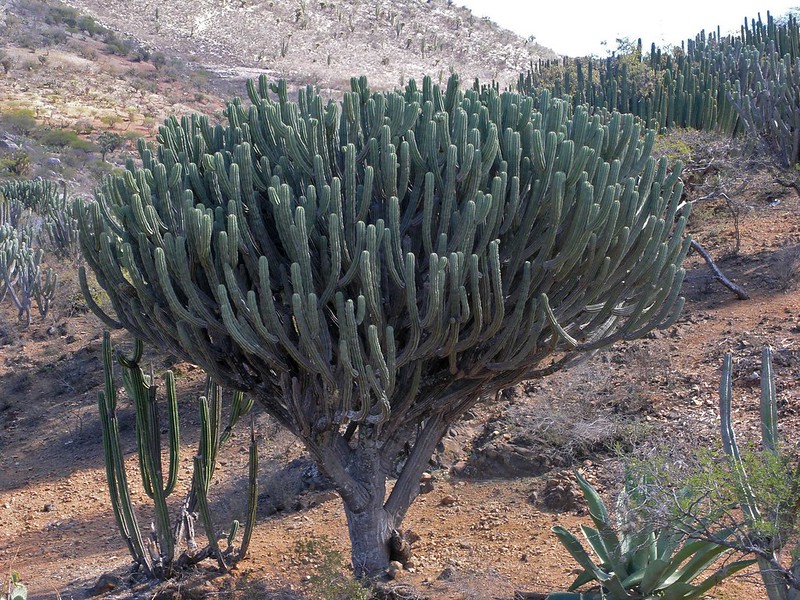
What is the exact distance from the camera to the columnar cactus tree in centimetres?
482

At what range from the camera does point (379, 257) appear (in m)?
5.04

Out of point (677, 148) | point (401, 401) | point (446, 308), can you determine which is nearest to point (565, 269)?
point (446, 308)

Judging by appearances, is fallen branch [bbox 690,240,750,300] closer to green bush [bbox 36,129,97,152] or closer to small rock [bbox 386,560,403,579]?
small rock [bbox 386,560,403,579]

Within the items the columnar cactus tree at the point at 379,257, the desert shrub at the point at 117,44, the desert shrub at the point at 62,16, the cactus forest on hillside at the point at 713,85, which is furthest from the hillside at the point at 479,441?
the desert shrub at the point at 62,16

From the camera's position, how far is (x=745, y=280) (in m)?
10.0

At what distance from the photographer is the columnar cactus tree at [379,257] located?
482 centimetres

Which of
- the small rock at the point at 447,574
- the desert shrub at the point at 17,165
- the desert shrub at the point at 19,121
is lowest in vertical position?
the small rock at the point at 447,574

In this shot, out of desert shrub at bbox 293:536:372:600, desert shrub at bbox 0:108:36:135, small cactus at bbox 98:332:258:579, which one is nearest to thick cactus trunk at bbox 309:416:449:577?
desert shrub at bbox 293:536:372:600

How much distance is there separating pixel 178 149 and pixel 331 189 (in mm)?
1518

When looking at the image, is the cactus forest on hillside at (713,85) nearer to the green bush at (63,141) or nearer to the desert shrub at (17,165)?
the desert shrub at (17,165)

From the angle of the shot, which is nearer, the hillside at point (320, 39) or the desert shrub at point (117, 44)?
the desert shrub at point (117, 44)

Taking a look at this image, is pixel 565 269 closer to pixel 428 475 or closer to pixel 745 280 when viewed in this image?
pixel 428 475

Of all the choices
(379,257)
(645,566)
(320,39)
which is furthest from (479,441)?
(320,39)

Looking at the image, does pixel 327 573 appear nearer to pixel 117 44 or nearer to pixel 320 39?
pixel 117 44
